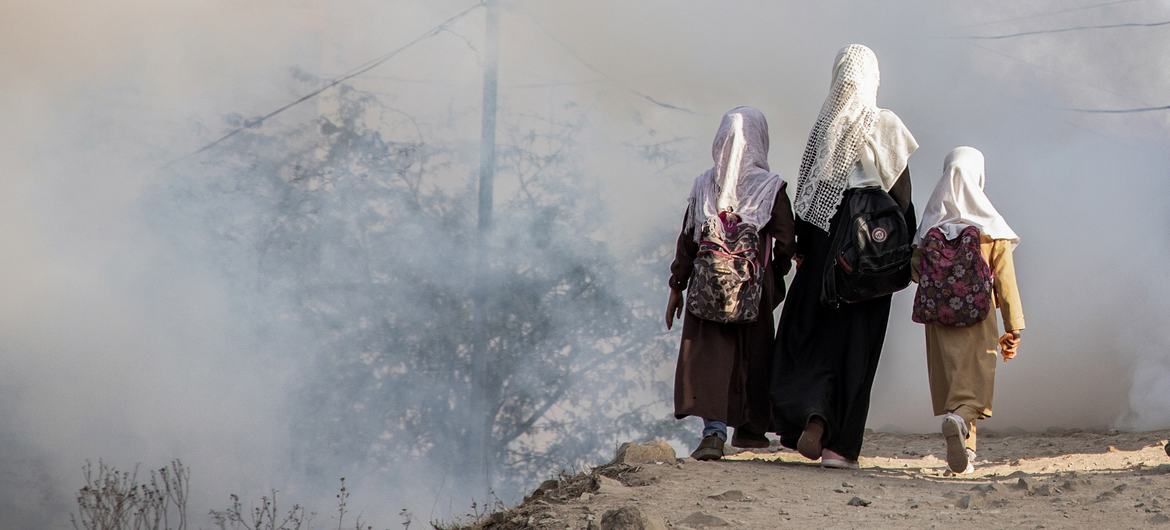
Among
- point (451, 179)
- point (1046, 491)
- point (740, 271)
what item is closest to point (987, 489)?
point (1046, 491)

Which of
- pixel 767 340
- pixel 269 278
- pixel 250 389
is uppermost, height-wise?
pixel 269 278

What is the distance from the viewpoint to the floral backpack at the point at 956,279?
464 cm

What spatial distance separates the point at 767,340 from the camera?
16.1ft

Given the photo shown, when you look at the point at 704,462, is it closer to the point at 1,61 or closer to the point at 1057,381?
the point at 1057,381

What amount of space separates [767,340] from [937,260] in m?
0.70

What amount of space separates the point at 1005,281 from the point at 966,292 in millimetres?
178

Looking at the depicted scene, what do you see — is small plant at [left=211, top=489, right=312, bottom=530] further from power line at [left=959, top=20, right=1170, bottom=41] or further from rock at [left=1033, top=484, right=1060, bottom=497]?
power line at [left=959, top=20, right=1170, bottom=41]

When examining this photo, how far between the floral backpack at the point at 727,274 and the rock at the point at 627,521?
1.47 metres

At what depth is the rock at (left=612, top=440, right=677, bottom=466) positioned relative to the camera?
15.4ft

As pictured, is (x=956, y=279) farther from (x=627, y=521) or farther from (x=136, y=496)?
(x=136, y=496)

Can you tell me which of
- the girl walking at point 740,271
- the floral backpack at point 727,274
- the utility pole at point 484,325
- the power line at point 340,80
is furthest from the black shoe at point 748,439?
the power line at point 340,80

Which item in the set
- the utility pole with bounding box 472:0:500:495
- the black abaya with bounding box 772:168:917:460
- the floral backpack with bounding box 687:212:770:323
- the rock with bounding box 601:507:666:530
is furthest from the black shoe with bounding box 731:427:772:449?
the utility pole with bounding box 472:0:500:495

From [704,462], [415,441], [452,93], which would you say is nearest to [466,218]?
[452,93]

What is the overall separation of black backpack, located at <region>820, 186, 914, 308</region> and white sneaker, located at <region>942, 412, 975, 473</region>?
0.51m
